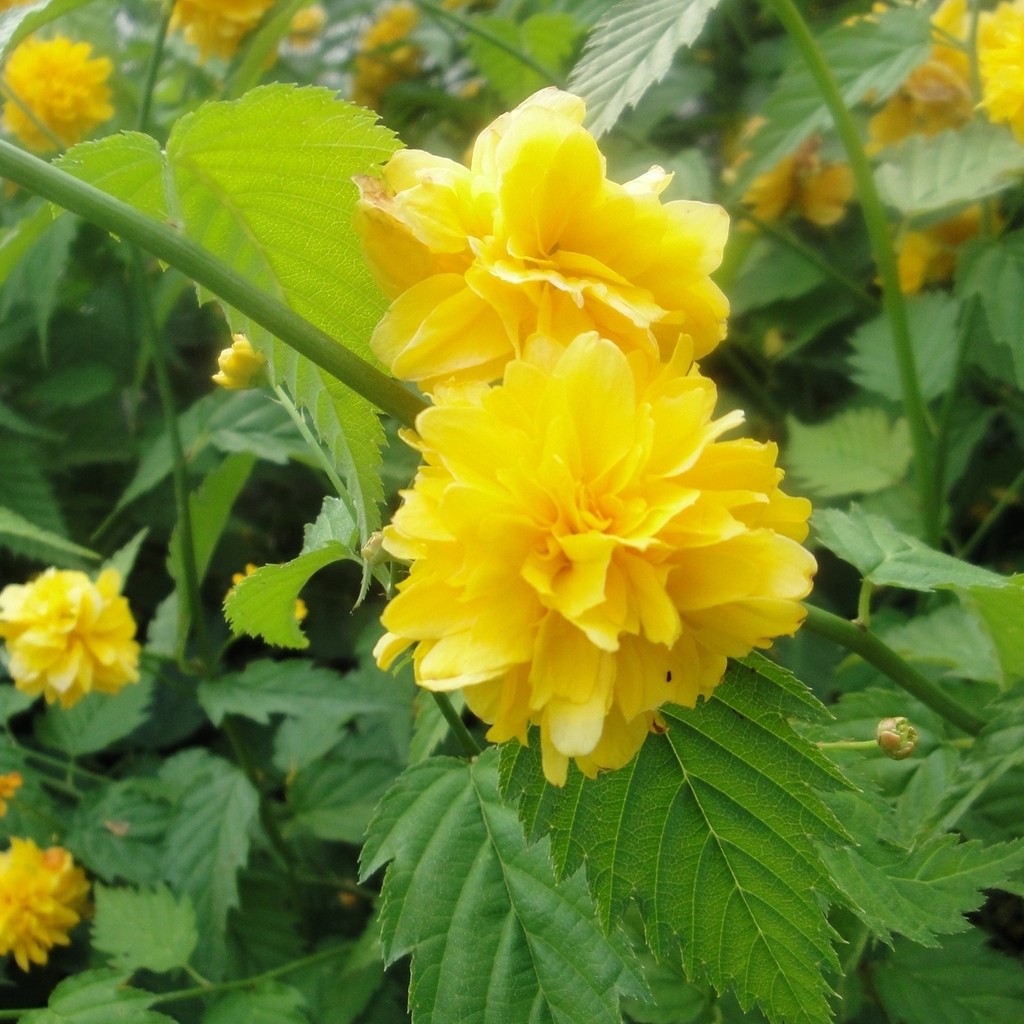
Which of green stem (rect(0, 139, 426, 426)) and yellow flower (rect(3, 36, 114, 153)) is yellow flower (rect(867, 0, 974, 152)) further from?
yellow flower (rect(3, 36, 114, 153))

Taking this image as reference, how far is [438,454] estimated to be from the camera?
0.40 m

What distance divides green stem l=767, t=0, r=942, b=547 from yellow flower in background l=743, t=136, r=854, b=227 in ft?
1.19

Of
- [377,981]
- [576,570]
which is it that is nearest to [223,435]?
[377,981]

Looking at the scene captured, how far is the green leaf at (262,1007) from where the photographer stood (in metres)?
0.89

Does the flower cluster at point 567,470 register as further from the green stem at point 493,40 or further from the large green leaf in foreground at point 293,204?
the green stem at point 493,40

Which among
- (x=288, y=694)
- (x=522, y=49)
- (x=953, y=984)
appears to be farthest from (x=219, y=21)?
(x=953, y=984)

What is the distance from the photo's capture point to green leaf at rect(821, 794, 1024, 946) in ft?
1.93

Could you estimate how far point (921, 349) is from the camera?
111 centimetres

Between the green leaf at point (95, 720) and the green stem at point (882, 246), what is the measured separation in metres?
0.93

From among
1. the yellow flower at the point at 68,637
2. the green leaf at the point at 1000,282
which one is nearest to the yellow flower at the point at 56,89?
the yellow flower at the point at 68,637

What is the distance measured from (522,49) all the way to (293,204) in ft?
2.73

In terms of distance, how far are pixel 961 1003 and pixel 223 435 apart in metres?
0.90

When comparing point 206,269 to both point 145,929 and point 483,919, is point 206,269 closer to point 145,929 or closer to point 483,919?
point 483,919

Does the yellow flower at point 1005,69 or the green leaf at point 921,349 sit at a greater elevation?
the yellow flower at point 1005,69
